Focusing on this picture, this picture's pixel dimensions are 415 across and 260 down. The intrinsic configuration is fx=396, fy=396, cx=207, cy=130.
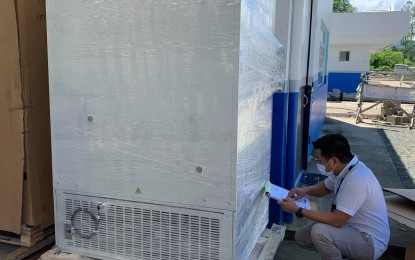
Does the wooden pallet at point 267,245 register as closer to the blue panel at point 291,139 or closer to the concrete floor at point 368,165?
the concrete floor at point 368,165

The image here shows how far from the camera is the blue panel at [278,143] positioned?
345 centimetres

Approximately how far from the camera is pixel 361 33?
21.4 metres

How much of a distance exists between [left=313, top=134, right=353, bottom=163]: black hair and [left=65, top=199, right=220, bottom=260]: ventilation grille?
121 centimetres

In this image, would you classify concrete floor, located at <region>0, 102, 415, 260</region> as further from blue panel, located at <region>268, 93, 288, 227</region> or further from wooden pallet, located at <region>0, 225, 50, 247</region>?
Answer: blue panel, located at <region>268, 93, 288, 227</region>

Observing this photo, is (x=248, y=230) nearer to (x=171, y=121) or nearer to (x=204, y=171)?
(x=204, y=171)

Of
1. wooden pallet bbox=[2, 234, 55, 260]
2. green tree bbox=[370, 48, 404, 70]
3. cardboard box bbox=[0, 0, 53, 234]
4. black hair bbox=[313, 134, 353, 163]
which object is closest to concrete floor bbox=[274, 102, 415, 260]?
black hair bbox=[313, 134, 353, 163]

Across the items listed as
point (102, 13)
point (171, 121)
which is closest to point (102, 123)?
point (171, 121)

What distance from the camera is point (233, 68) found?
183 cm

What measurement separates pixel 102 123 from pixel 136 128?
0.68ft

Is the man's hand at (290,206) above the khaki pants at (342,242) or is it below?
above

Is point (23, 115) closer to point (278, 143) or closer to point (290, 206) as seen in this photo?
point (290, 206)

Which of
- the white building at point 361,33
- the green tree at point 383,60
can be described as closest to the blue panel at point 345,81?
the white building at point 361,33

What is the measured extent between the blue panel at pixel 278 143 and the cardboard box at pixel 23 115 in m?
1.86

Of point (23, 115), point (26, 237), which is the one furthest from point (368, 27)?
point (26, 237)
